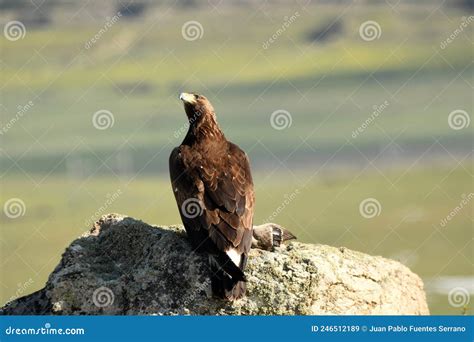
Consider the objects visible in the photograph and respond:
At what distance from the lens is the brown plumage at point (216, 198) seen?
12.7 meters

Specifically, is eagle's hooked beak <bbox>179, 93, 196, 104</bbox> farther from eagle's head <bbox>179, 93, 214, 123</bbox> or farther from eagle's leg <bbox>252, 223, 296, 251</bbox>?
eagle's leg <bbox>252, 223, 296, 251</bbox>

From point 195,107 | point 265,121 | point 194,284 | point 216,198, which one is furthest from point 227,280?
point 265,121

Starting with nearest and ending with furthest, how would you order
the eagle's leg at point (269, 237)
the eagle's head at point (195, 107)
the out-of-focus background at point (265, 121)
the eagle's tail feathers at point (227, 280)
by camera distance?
the eagle's tail feathers at point (227, 280) < the eagle's leg at point (269, 237) < the eagle's head at point (195, 107) < the out-of-focus background at point (265, 121)

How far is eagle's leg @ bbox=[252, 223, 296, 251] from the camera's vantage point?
13.5m

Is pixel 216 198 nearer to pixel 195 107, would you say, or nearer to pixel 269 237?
pixel 269 237

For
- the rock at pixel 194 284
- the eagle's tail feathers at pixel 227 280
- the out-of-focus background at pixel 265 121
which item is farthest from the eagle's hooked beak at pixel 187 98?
the out-of-focus background at pixel 265 121

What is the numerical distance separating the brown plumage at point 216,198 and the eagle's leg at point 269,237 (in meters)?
0.22

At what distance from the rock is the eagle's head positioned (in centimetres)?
237

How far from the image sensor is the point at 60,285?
12836 millimetres

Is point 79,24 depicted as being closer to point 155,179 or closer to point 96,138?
point 96,138

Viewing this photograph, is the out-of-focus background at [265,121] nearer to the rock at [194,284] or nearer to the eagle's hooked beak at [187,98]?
the eagle's hooked beak at [187,98]

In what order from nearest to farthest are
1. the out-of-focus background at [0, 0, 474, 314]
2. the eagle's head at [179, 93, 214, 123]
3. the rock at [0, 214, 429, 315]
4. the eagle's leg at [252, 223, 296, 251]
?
the rock at [0, 214, 429, 315]
the eagle's leg at [252, 223, 296, 251]
the eagle's head at [179, 93, 214, 123]
the out-of-focus background at [0, 0, 474, 314]

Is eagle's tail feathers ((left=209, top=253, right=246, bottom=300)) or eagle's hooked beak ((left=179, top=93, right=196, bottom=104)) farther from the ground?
eagle's hooked beak ((left=179, top=93, right=196, bottom=104))

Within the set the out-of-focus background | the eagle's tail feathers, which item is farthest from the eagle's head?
the out-of-focus background
